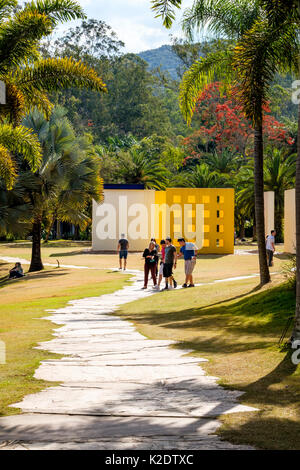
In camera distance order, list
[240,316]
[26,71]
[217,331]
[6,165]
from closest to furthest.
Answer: [217,331] < [240,316] < [6,165] < [26,71]

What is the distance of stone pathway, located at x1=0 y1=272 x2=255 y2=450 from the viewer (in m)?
5.30

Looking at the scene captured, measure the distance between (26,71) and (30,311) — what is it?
6.54 m

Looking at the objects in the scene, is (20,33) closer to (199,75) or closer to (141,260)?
(199,75)

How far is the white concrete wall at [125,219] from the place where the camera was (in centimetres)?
4444

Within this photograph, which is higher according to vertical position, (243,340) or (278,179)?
(278,179)

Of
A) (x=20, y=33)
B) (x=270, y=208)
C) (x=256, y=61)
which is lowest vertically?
(x=270, y=208)

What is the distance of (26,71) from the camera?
61.7 feet

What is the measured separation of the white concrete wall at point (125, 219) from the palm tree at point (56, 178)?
37.0 feet

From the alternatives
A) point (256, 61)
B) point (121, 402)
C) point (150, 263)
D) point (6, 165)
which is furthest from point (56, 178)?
point (121, 402)

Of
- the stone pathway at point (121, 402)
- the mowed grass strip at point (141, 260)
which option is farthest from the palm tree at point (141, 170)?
the stone pathway at point (121, 402)

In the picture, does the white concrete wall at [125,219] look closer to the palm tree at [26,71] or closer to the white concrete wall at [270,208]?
the white concrete wall at [270,208]

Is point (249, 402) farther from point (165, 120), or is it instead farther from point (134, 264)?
point (165, 120)
